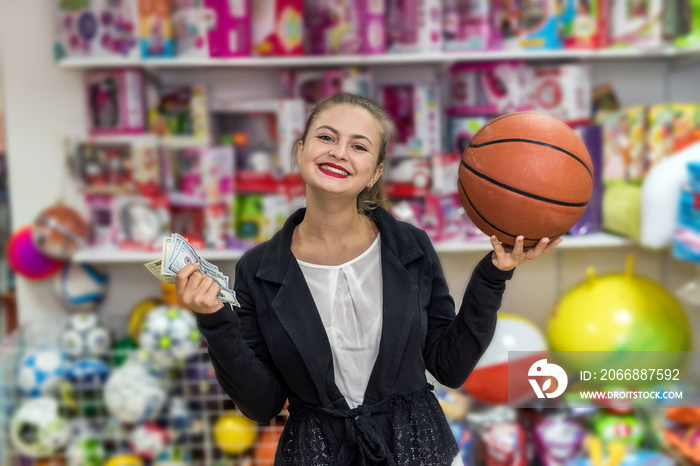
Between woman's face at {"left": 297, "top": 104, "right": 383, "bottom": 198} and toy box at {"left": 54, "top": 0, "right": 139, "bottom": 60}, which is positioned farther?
toy box at {"left": 54, "top": 0, "right": 139, "bottom": 60}

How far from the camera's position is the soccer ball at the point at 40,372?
7.54 ft

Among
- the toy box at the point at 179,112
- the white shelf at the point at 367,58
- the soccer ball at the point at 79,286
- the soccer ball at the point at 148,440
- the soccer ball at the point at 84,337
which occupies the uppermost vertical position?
the white shelf at the point at 367,58

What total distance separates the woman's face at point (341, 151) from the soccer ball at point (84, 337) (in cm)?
158

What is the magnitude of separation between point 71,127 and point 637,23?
7.12 ft

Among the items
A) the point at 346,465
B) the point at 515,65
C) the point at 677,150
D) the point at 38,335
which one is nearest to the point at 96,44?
the point at 38,335

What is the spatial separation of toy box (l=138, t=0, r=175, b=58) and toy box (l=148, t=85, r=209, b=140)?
16cm

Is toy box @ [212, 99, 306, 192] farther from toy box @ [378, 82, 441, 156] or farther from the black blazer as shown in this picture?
the black blazer

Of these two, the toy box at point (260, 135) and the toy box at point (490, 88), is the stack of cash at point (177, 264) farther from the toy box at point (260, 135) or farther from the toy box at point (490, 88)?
the toy box at point (490, 88)

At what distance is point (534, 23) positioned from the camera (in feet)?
7.90

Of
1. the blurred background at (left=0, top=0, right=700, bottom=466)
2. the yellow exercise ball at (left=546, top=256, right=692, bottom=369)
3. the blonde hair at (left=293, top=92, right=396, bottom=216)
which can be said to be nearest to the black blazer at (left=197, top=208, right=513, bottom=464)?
the blonde hair at (left=293, top=92, right=396, bottom=216)

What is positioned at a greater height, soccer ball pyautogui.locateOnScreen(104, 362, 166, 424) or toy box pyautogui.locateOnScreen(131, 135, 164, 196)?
toy box pyautogui.locateOnScreen(131, 135, 164, 196)

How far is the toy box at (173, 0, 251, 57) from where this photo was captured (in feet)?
7.74

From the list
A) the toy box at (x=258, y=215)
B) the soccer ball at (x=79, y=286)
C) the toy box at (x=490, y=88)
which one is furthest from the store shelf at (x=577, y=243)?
the soccer ball at (x=79, y=286)

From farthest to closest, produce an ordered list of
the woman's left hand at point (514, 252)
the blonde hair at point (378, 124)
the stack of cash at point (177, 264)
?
the blonde hair at point (378, 124) → the woman's left hand at point (514, 252) → the stack of cash at point (177, 264)
